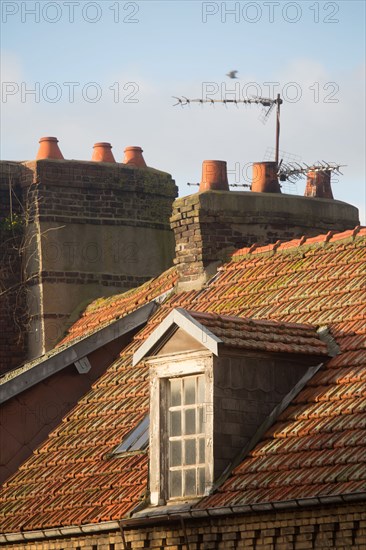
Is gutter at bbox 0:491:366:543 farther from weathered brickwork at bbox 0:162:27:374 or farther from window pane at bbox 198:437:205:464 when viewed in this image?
weathered brickwork at bbox 0:162:27:374

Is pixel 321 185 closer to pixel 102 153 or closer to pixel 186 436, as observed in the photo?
pixel 102 153

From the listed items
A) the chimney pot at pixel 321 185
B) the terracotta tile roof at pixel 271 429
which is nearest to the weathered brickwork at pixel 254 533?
the terracotta tile roof at pixel 271 429

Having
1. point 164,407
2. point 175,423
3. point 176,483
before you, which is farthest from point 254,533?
point 164,407

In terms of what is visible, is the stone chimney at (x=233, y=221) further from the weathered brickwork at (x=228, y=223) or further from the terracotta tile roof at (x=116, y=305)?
the terracotta tile roof at (x=116, y=305)

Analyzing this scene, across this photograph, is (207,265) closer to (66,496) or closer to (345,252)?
(345,252)

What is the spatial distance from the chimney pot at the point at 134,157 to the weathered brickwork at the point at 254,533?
11611 mm

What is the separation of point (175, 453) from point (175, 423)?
1.02ft

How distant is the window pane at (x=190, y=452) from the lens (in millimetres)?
18297

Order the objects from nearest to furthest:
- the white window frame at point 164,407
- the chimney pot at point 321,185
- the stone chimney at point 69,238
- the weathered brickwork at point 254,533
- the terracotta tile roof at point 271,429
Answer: the weathered brickwork at point 254,533 → the terracotta tile roof at point 271,429 → the white window frame at point 164,407 → the chimney pot at point 321,185 → the stone chimney at point 69,238

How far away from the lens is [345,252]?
2095cm

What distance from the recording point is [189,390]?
18.5 metres

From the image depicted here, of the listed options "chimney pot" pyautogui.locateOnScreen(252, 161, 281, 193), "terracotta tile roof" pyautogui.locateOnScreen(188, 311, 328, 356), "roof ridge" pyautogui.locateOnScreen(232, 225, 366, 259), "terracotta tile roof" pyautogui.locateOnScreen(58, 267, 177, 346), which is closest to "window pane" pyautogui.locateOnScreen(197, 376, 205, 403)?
"terracotta tile roof" pyautogui.locateOnScreen(188, 311, 328, 356)

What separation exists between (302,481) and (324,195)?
10.0 meters

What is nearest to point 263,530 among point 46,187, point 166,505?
point 166,505
